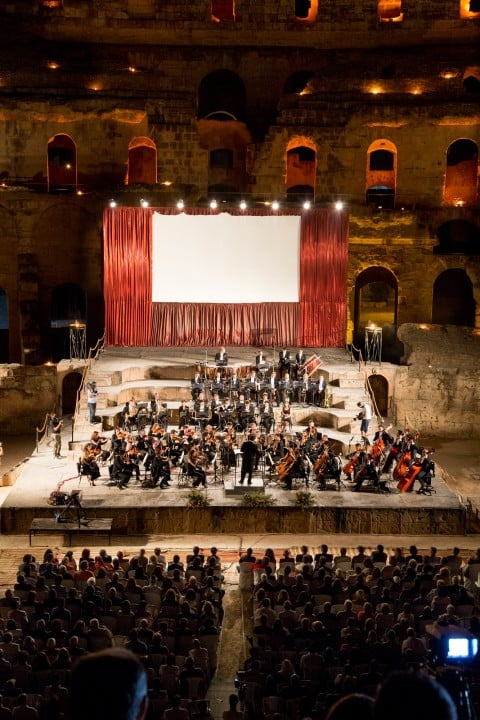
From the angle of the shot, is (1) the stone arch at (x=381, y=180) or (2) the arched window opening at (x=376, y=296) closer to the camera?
(2) the arched window opening at (x=376, y=296)

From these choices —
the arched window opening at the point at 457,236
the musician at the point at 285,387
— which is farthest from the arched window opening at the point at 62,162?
the musician at the point at 285,387

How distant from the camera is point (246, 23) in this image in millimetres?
34125

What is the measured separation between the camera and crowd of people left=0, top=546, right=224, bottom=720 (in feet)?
28.0

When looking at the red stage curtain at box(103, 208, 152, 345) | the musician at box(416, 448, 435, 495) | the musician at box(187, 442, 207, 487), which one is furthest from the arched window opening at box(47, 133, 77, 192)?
the musician at box(416, 448, 435, 495)

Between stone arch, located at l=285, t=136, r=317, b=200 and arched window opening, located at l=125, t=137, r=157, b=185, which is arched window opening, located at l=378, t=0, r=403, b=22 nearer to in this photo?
stone arch, located at l=285, t=136, r=317, b=200

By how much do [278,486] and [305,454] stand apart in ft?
3.35

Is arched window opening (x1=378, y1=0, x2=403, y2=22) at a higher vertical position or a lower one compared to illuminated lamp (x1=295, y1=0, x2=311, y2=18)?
lower

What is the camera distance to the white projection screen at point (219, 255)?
28.3 metres

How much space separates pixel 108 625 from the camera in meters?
10.5

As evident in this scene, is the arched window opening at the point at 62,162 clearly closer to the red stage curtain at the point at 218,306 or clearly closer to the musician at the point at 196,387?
the red stage curtain at the point at 218,306

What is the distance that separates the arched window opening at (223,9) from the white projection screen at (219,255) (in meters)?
11.6

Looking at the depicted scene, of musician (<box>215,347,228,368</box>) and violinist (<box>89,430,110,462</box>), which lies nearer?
violinist (<box>89,430,110,462</box>)

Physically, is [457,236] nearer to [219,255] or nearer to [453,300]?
[453,300]

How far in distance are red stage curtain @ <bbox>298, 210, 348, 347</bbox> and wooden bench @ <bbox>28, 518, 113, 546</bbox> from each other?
13618 millimetres
